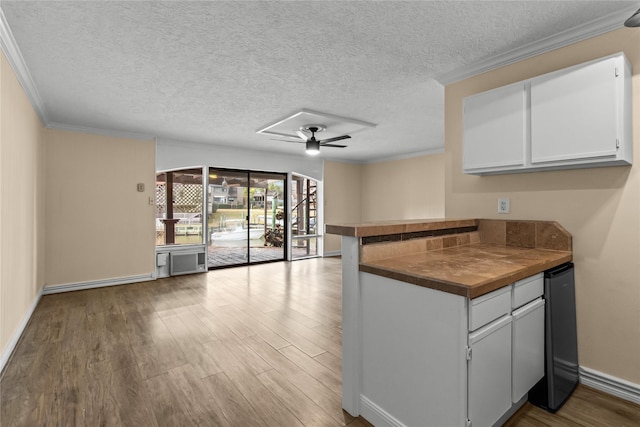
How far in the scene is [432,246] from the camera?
231 centimetres

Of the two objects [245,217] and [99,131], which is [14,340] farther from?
[245,217]

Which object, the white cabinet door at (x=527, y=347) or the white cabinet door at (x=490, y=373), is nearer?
the white cabinet door at (x=490, y=373)

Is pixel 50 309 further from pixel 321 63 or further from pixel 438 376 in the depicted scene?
pixel 438 376

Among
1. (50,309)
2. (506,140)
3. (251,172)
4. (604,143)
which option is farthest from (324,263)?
(604,143)

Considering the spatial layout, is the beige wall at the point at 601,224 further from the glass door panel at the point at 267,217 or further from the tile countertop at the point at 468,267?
the glass door panel at the point at 267,217

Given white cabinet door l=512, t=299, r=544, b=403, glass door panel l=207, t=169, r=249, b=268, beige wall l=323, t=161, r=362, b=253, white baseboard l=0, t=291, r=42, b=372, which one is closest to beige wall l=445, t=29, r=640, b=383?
white cabinet door l=512, t=299, r=544, b=403

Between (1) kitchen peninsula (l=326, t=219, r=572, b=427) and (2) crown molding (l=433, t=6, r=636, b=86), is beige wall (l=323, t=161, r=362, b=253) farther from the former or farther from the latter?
(1) kitchen peninsula (l=326, t=219, r=572, b=427)

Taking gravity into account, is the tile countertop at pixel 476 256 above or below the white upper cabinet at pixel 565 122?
below

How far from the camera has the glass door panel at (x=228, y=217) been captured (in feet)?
21.0

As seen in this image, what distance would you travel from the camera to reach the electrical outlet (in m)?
2.65

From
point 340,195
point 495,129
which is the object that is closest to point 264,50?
point 495,129

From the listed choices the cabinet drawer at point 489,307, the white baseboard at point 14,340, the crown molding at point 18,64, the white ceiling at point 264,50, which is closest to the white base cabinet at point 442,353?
the cabinet drawer at point 489,307

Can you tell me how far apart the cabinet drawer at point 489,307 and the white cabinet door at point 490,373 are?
40 mm

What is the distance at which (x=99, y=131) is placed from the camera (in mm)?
4910
